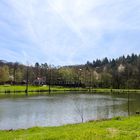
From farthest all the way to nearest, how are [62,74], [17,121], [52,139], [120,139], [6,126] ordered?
[62,74], [17,121], [6,126], [52,139], [120,139]

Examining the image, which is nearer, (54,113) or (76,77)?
(54,113)

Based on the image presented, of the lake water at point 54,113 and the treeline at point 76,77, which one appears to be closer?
the lake water at point 54,113

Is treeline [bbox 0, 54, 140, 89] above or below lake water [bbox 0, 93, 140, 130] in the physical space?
above

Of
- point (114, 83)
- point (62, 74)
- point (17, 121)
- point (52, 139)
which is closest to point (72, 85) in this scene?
point (62, 74)

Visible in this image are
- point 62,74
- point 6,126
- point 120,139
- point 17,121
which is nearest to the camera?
point 120,139

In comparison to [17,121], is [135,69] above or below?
above

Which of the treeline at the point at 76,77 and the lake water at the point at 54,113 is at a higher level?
the treeline at the point at 76,77

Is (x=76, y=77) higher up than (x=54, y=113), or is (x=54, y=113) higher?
(x=76, y=77)

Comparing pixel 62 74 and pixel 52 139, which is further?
pixel 62 74

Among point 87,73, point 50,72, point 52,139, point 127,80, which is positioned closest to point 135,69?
point 127,80

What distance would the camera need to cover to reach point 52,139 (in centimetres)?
1410

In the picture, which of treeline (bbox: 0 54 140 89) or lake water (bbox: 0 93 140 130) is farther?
treeline (bbox: 0 54 140 89)

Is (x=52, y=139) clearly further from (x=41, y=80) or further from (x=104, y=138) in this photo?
(x=41, y=80)

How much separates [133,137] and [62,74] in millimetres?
141541
